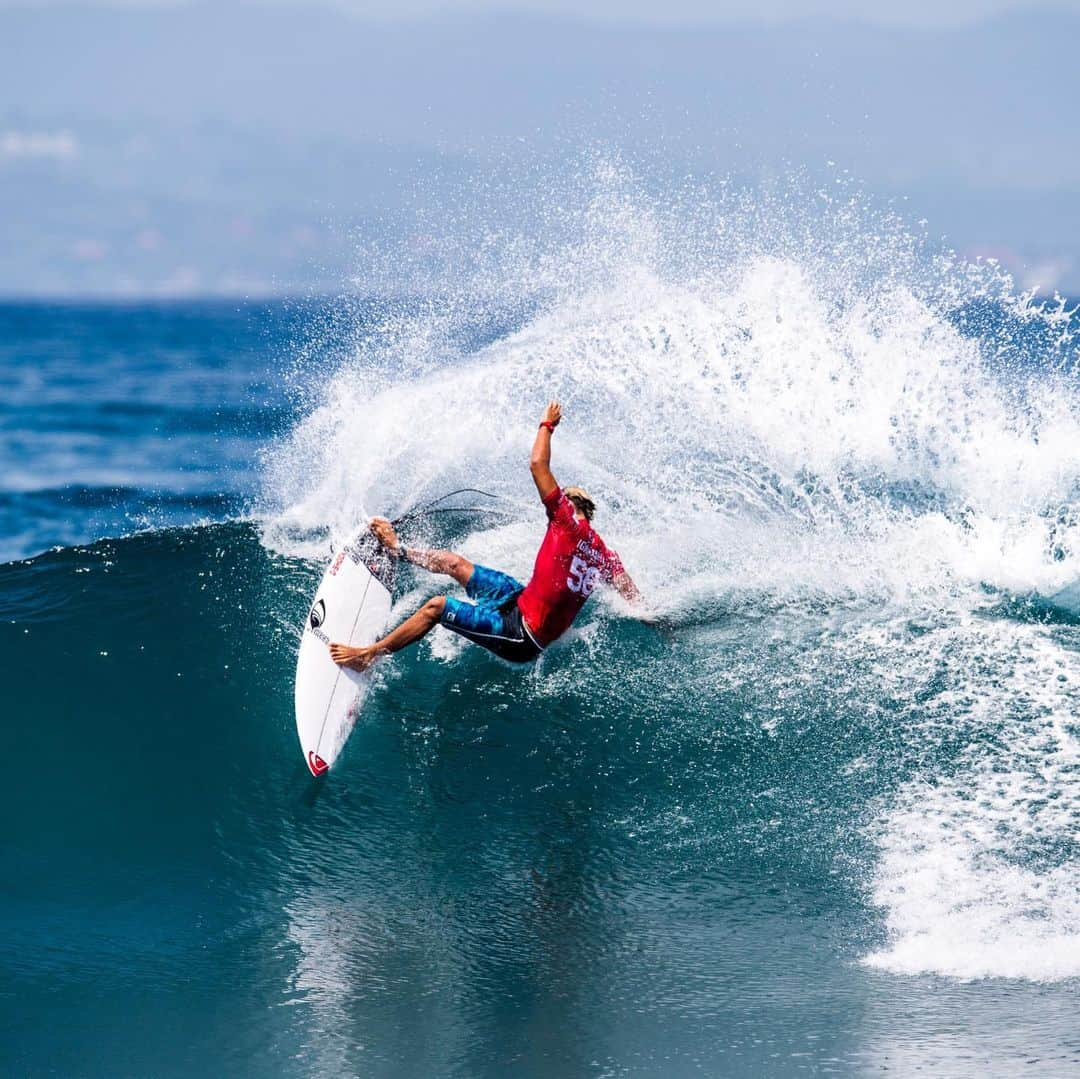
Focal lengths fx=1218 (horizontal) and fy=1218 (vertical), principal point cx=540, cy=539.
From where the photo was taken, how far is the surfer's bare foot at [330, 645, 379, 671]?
316 inches

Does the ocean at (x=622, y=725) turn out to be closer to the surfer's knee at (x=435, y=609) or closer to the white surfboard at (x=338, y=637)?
the white surfboard at (x=338, y=637)

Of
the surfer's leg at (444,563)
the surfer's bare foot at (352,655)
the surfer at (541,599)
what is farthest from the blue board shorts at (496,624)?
the surfer's bare foot at (352,655)

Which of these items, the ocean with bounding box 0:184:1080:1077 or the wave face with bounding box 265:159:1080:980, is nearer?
the ocean with bounding box 0:184:1080:1077

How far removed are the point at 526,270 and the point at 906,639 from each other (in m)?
6.42

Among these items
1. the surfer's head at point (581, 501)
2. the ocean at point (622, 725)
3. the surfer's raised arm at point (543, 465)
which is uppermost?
the surfer's raised arm at point (543, 465)

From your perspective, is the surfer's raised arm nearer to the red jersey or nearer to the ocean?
the red jersey

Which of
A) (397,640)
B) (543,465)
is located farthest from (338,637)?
(543,465)

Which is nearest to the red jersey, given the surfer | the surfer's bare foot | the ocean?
the surfer

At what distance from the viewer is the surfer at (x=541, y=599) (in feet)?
25.4

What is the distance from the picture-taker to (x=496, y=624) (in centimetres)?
794

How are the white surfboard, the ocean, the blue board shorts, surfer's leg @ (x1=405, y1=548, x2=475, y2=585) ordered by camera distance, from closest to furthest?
the ocean, the white surfboard, the blue board shorts, surfer's leg @ (x1=405, y1=548, x2=475, y2=585)

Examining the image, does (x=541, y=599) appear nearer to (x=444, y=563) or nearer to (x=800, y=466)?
(x=444, y=563)

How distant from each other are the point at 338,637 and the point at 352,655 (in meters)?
0.17

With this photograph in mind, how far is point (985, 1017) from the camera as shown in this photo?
18.5ft
